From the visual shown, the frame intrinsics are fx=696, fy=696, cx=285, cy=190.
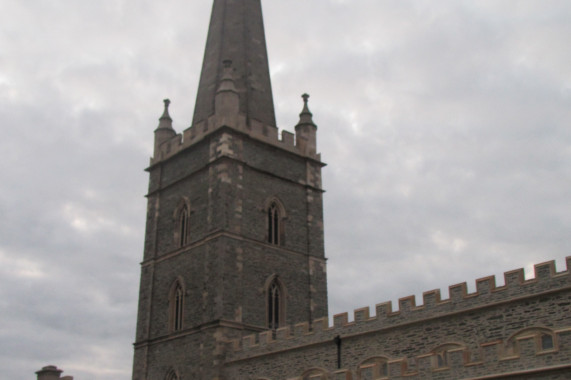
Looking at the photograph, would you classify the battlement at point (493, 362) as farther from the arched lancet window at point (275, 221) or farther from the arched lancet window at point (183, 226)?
the arched lancet window at point (183, 226)

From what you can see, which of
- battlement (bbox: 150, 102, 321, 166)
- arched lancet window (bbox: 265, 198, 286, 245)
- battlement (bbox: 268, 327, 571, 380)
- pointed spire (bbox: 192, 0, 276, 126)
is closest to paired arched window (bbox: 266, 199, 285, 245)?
arched lancet window (bbox: 265, 198, 286, 245)

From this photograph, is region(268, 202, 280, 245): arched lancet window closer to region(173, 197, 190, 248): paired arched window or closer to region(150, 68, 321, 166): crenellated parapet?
region(150, 68, 321, 166): crenellated parapet

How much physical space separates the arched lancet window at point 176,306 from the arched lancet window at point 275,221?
447cm

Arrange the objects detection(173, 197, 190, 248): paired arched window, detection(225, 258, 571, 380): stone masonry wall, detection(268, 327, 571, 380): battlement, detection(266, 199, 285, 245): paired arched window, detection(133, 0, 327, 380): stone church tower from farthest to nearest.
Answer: detection(173, 197, 190, 248): paired arched window
detection(266, 199, 285, 245): paired arched window
detection(133, 0, 327, 380): stone church tower
detection(225, 258, 571, 380): stone masonry wall
detection(268, 327, 571, 380): battlement

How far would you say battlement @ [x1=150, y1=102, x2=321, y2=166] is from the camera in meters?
31.2

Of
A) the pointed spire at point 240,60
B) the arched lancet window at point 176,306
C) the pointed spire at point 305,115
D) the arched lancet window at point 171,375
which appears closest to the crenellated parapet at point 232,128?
the pointed spire at point 305,115

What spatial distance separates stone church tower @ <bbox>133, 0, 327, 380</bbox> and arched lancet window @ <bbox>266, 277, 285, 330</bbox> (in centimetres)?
4

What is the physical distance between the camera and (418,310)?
21.8 metres

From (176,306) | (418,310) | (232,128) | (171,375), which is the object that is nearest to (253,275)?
(176,306)

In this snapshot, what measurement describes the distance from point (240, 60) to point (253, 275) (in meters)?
11.6

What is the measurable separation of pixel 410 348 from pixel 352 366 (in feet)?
7.69

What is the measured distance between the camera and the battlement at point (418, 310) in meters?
19.2

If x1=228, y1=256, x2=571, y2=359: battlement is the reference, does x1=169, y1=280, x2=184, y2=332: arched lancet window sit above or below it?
above

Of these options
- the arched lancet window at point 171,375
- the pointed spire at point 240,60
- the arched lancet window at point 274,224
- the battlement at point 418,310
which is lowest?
the arched lancet window at point 171,375
